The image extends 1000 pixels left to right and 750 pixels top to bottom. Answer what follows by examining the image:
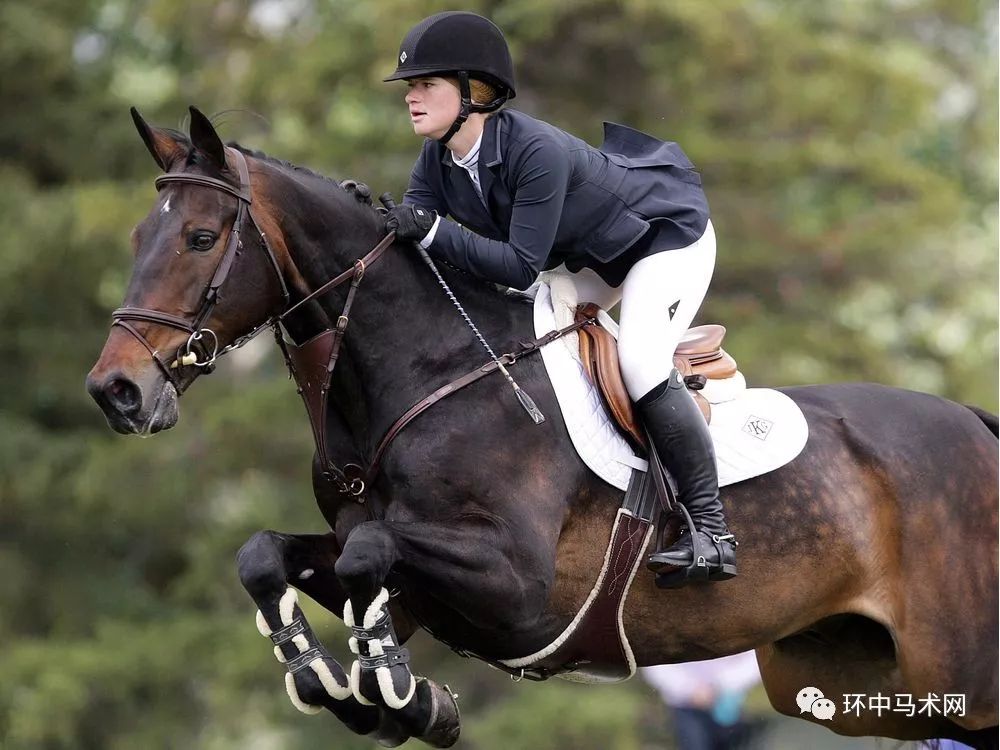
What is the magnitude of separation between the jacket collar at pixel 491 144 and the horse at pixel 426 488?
426 millimetres

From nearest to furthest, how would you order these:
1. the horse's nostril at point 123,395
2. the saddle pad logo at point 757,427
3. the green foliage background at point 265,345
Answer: the horse's nostril at point 123,395 < the saddle pad logo at point 757,427 < the green foliage background at point 265,345

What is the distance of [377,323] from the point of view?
16.6ft

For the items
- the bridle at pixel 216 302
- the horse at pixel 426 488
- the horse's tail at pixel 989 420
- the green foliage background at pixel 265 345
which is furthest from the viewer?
the green foliage background at pixel 265 345

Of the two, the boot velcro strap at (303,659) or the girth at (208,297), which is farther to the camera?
the boot velcro strap at (303,659)

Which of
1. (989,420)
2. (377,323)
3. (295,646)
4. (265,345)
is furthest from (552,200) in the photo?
(265,345)

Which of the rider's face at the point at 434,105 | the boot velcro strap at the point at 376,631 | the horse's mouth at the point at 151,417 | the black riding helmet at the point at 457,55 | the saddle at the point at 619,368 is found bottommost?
the boot velcro strap at the point at 376,631

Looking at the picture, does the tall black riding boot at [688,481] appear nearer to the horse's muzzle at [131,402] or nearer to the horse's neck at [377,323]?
the horse's neck at [377,323]

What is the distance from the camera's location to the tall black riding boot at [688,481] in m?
5.16

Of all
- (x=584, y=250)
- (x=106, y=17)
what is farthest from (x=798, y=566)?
(x=106, y=17)

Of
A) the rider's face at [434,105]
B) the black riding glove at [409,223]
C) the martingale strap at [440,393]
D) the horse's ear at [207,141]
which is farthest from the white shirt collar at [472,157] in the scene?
the horse's ear at [207,141]

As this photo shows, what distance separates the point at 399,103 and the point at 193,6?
258 cm

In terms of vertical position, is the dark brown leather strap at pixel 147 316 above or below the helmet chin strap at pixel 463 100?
below

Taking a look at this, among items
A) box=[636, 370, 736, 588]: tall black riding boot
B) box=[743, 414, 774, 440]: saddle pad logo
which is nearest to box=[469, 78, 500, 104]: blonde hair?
box=[636, 370, 736, 588]: tall black riding boot

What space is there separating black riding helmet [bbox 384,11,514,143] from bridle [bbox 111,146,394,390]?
2.06 ft
